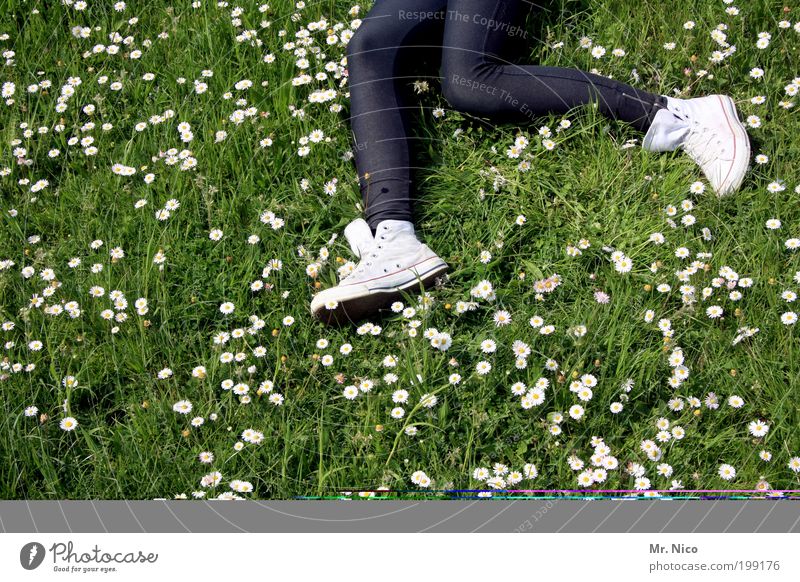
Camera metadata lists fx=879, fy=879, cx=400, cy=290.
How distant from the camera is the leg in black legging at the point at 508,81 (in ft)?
11.5

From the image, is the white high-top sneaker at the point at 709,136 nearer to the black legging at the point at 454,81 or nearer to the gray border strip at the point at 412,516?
the black legging at the point at 454,81

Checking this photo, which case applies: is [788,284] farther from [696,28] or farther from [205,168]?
[205,168]

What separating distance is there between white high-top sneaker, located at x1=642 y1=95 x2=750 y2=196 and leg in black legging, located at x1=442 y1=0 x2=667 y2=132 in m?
0.07

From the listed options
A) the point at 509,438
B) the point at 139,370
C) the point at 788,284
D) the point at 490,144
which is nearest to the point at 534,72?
the point at 490,144

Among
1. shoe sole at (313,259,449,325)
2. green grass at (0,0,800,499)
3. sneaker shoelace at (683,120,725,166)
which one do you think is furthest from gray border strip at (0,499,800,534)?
sneaker shoelace at (683,120,725,166)

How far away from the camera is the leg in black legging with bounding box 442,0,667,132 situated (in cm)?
350

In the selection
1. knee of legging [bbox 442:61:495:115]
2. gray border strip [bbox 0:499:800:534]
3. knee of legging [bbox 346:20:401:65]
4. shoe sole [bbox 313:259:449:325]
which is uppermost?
knee of legging [bbox 346:20:401:65]

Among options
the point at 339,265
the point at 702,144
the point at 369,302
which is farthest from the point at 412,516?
the point at 702,144

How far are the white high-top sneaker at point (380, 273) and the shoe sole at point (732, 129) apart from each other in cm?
114

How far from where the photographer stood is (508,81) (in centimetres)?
355

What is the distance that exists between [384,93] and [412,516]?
6.14 feet

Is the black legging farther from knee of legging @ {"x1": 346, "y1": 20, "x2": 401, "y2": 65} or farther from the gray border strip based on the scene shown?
the gray border strip

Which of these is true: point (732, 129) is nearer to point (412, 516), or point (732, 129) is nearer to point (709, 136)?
point (709, 136)

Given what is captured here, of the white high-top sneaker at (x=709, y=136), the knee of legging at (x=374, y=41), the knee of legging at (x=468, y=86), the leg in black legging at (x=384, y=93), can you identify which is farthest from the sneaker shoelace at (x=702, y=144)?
the knee of legging at (x=374, y=41)
